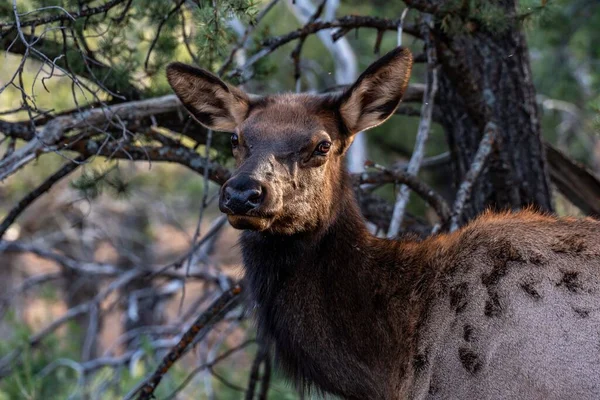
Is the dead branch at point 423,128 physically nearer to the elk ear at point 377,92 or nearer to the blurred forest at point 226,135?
the blurred forest at point 226,135

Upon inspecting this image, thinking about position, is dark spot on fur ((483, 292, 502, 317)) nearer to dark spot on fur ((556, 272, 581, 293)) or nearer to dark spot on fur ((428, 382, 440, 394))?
dark spot on fur ((556, 272, 581, 293))

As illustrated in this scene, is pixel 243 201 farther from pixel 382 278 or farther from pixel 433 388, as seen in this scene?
pixel 433 388

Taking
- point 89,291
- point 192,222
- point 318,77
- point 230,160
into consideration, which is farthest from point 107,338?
point 230,160

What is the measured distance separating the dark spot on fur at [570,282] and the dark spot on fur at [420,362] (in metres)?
0.87

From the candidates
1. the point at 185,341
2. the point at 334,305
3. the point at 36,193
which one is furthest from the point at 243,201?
the point at 36,193

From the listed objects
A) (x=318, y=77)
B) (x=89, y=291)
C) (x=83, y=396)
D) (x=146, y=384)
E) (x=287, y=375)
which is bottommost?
(x=287, y=375)

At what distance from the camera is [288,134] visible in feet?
16.6

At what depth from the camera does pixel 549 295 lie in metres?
4.48

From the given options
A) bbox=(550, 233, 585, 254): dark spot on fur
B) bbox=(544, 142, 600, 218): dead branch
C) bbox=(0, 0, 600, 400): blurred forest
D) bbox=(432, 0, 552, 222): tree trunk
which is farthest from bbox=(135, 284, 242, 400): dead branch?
bbox=(544, 142, 600, 218): dead branch

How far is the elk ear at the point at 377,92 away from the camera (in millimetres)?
5195

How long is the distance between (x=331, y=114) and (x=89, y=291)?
12054 millimetres

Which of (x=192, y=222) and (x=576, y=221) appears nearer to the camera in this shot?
(x=576, y=221)

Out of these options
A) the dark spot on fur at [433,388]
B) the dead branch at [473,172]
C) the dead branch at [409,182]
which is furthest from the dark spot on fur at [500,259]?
the dead branch at [409,182]

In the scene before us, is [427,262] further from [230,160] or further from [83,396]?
[83,396]
